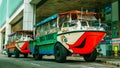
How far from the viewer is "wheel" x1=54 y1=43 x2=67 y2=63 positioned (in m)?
18.7

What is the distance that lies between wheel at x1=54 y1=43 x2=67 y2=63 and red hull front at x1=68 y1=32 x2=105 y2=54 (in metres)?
0.56

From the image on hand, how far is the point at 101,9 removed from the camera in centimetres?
3891

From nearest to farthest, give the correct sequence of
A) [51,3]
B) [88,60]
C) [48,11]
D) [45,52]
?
1. [88,60]
2. [45,52]
3. [51,3]
4. [48,11]

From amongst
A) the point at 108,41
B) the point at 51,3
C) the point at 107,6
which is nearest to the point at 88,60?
the point at 108,41

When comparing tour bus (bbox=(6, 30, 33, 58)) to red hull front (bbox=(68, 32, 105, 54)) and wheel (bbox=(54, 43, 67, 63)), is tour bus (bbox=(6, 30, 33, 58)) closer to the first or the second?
wheel (bbox=(54, 43, 67, 63))

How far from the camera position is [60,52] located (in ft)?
62.0

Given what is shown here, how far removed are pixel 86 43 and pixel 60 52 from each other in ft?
5.16

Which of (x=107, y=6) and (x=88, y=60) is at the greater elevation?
(x=107, y=6)

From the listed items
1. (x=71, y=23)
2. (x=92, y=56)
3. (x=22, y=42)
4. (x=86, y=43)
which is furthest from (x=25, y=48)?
(x=86, y=43)

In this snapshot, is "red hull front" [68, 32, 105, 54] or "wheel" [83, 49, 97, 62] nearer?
"red hull front" [68, 32, 105, 54]

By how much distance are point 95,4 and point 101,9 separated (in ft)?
2.89

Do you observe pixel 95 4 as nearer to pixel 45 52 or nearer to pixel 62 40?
pixel 45 52

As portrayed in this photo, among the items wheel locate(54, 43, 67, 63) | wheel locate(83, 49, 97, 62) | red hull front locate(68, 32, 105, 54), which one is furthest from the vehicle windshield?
wheel locate(83, 49, 97, 62)

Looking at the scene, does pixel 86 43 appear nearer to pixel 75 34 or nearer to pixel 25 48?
pixel 75 34
